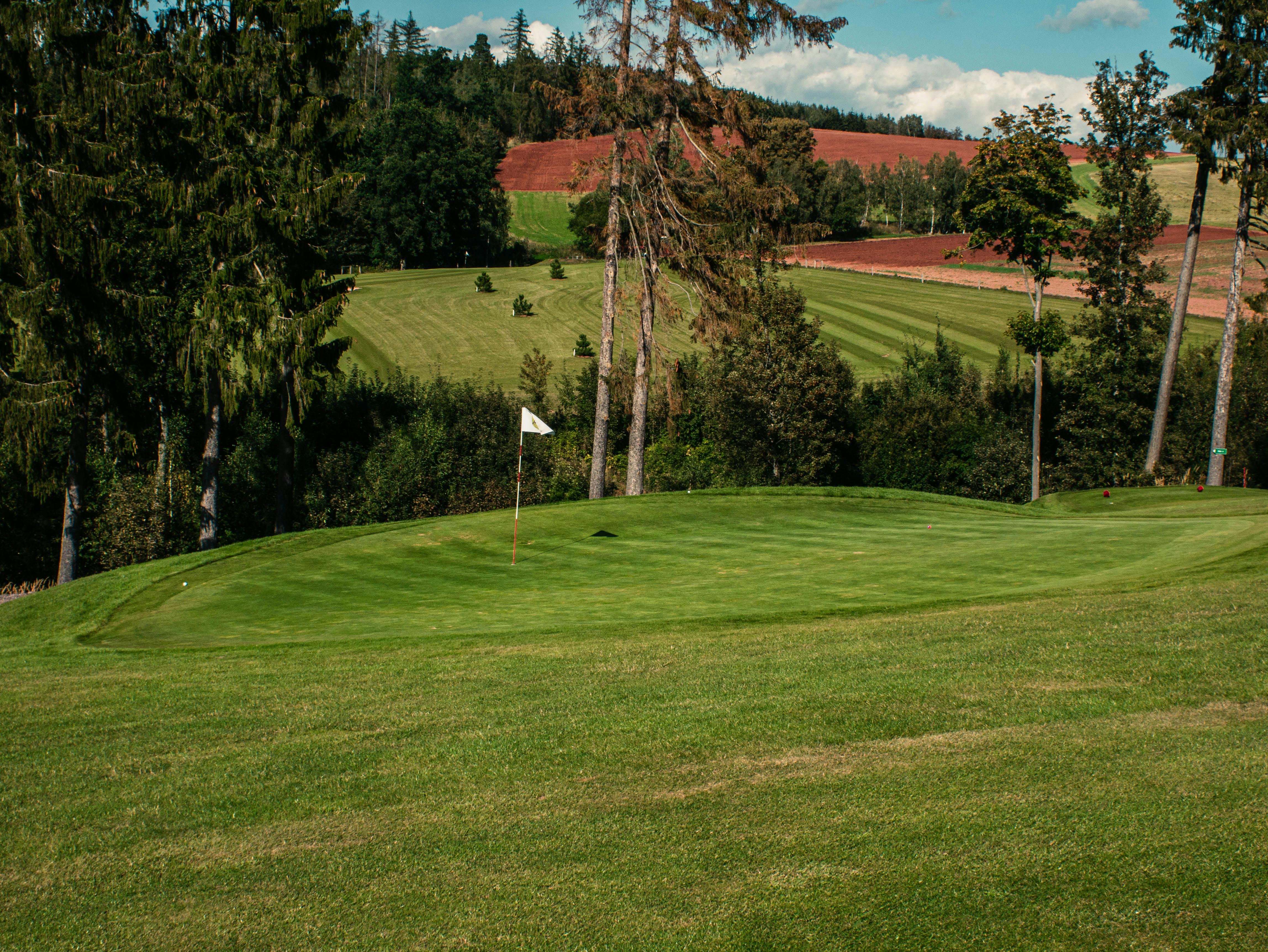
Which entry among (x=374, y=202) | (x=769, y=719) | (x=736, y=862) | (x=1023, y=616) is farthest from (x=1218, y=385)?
(x=374, y=202)

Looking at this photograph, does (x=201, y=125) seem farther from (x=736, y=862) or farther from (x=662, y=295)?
(x=736, y=862)

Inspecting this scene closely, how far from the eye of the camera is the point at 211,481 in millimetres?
28609

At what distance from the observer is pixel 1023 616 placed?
34.4 feet

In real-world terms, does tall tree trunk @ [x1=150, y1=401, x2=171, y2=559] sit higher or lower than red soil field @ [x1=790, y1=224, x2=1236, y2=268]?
lower

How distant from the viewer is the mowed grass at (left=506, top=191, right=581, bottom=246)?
104 metres

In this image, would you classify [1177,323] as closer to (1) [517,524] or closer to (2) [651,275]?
(2) [651,275]

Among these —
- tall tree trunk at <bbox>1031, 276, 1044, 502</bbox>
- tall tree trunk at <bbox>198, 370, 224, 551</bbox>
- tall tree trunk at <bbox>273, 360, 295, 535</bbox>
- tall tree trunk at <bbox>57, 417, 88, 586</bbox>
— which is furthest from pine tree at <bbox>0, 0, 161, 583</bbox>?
tall tree trunk at <bbox>1031, 276, 1044, 502</bbox>

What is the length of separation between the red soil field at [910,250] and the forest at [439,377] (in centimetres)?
3578

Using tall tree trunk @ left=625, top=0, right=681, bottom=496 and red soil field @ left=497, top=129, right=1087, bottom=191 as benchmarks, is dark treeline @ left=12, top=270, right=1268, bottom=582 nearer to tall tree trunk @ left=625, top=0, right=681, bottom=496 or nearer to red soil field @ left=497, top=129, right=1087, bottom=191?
tall tree trunk @ left=625, top=0, right=681, bottom=496

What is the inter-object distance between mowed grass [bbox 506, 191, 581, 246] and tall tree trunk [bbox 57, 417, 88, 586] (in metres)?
77.5

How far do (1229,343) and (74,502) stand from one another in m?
36.6

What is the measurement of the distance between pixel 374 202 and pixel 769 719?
84.6m

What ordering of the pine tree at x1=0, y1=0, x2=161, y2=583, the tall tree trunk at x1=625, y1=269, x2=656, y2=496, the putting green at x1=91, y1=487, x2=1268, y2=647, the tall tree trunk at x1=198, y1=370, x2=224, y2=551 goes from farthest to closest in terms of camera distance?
1. the tall tree trunk at x1=625, y1=269, x2=656, y2=496
2. the tall tree trunk at x1=198, y1=370, x2=224, y2=551
3. the pine tree at x1=0, y1=0, x2=161, y2=583
4. the putting green at x1=91, y1=487, x2=1268, y2=647

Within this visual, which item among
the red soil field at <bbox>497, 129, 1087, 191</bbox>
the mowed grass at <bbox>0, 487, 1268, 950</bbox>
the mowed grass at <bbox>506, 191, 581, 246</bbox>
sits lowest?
the mowed grass at <bbox>0, 487, 1268, 950</bbox>
